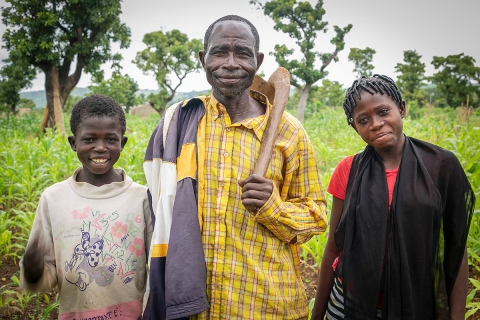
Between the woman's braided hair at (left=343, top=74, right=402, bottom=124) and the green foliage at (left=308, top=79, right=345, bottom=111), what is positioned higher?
the green foliage at (left=308, top=79, right=345, bottom=111)

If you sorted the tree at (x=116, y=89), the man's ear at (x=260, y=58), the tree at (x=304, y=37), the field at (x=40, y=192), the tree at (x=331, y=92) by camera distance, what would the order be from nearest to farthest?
1. the man's ear at (x=260, y=58)
2. the field at (x=40, y=192)
3. the tree at (x=304, y=37)
4. the tree at (x=331, y=92)
5. the tree at (x=116, y=89)

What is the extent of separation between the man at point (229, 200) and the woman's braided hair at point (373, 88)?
21 cm

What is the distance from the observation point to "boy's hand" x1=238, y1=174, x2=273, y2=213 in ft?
3.76

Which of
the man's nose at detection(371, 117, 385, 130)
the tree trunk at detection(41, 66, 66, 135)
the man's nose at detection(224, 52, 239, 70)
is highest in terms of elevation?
the tree trunk at detection(41, 66, 66, 135)

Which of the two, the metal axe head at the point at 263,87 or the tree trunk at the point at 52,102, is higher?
the tree trunk at the point at 52,102

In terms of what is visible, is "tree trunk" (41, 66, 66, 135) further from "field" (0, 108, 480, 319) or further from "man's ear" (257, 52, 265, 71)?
"man's ear" (257, 52, 265, 71)

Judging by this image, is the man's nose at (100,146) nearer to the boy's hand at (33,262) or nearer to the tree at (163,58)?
the boy's hand at (33,262)

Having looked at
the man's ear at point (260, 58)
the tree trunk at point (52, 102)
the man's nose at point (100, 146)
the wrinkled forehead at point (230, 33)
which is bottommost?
the man's nose at point (100, 146)

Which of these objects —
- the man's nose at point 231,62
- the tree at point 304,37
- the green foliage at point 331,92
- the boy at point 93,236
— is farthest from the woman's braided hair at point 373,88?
the green foliage at point 331,92

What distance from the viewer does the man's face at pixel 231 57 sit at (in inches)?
49.8

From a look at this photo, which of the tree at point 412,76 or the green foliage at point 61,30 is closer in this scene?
the green foliage at point 61,30

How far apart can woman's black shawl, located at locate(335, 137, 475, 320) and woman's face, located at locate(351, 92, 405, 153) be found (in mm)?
72

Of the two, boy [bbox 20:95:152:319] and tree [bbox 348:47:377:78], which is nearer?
boy [bbox 20:95:152:319]

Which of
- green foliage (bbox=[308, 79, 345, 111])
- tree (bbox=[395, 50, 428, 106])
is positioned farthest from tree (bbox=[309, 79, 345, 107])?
tree (bbox=[395, 50, 428, 106])
